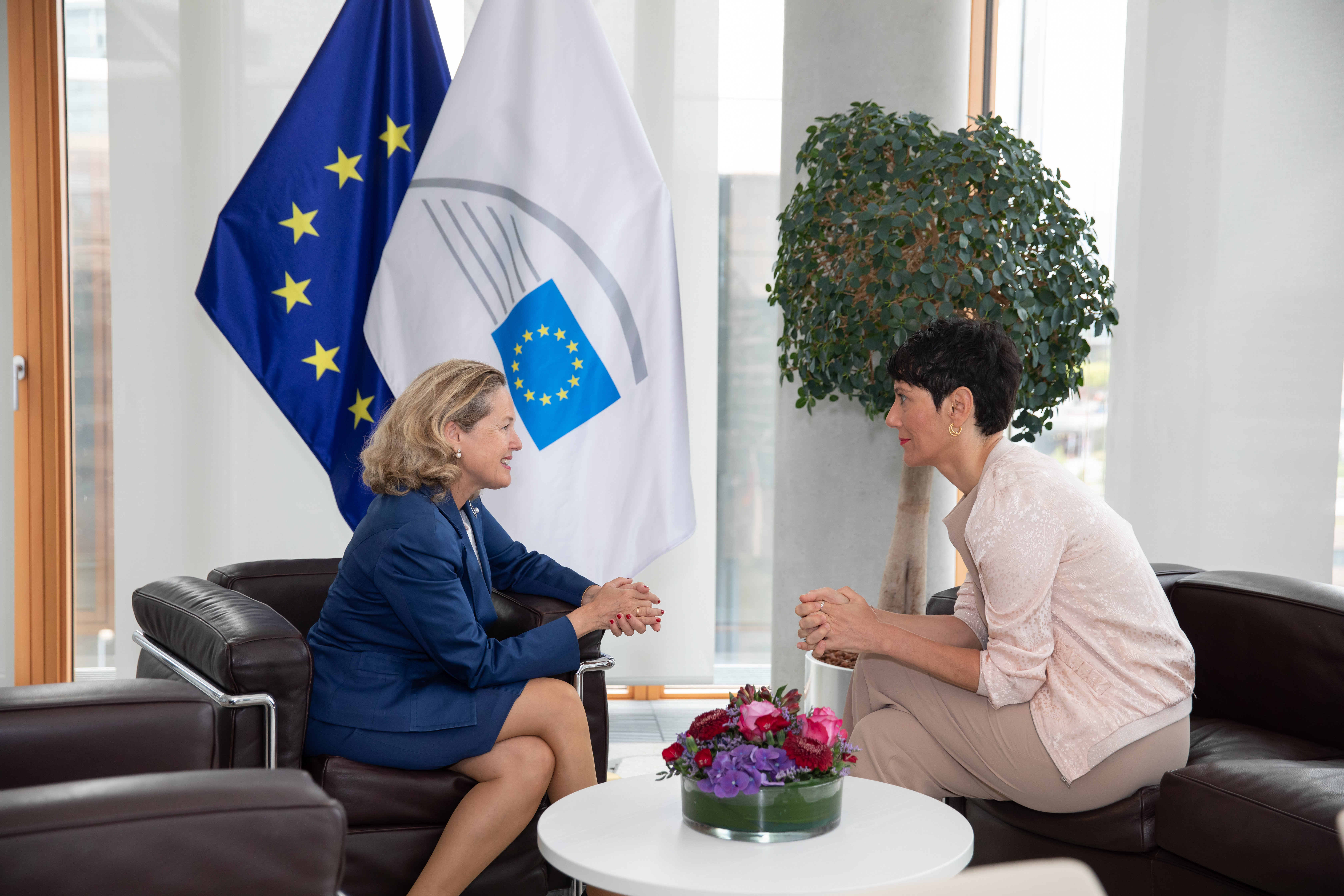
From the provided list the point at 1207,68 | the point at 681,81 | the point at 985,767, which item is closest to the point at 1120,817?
the point at 985,767

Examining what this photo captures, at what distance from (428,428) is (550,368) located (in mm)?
918

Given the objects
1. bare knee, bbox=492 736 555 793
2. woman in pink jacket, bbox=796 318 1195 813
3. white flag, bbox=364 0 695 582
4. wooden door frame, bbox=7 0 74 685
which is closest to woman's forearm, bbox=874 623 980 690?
woman in pink jacket, bbox=796 318 1195 813

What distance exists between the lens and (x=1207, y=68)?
10.5ft

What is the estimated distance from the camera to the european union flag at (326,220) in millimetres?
3156

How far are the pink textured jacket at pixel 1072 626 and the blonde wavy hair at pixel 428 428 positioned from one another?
3.46 feet

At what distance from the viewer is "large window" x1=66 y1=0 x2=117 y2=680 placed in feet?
12.1

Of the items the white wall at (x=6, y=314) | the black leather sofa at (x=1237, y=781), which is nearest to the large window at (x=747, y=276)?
the black leather sofa at (x=1237, y=781)

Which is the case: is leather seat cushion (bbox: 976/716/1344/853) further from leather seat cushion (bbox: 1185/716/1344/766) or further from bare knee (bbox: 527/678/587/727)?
bare knee (bbox: 527/678/587/727)

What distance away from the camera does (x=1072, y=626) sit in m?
1.97

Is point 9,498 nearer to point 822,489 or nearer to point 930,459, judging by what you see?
point 822,489

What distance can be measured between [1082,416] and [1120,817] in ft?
6.86

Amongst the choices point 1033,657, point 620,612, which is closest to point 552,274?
point 620,612

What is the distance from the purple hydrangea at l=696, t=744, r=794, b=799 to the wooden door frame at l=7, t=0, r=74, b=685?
315cm

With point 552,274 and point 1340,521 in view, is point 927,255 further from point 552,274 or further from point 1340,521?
point 1340,521
